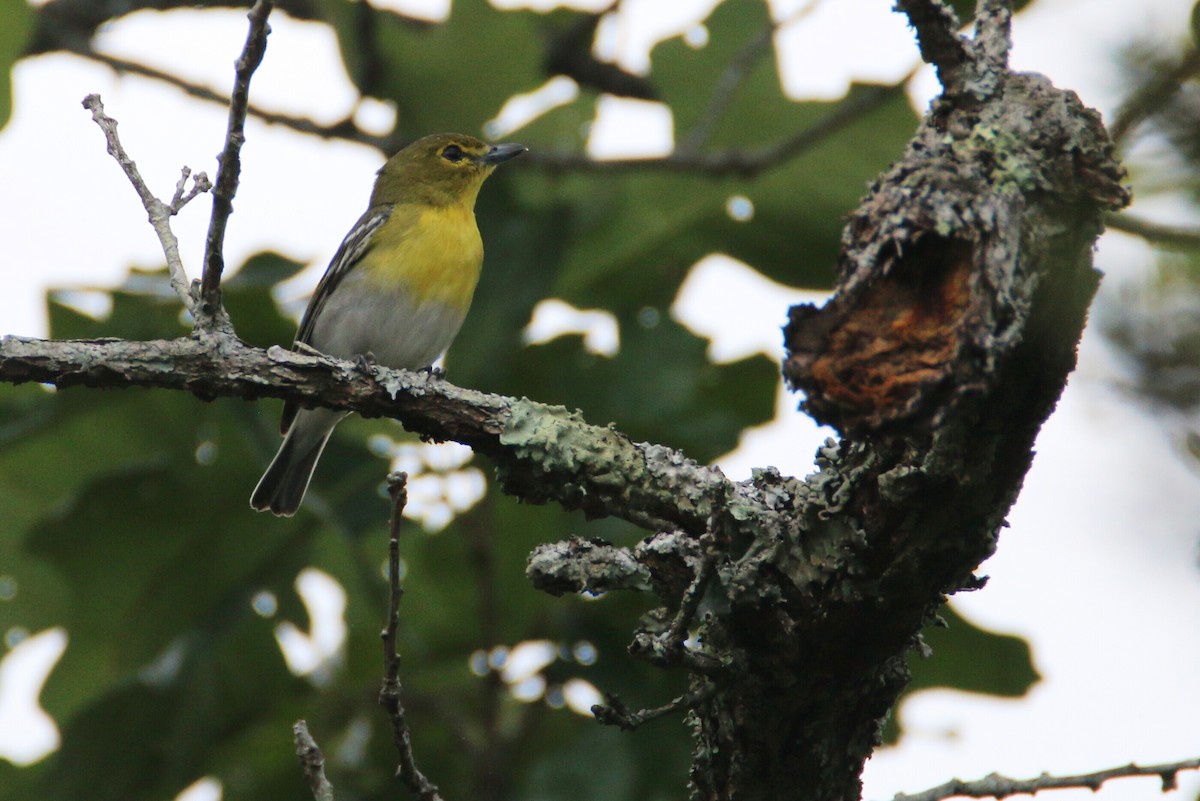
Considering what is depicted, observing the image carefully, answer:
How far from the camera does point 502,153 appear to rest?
642 centimetres

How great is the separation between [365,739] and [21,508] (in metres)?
1.94

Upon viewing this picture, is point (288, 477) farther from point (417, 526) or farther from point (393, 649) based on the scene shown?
point (393, 649)

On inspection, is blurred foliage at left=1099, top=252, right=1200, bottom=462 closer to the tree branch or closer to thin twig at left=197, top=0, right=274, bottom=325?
the tree branch

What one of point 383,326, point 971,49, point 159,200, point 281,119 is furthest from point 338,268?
point 971,49

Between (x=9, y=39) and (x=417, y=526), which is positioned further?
(x=417, y=526)

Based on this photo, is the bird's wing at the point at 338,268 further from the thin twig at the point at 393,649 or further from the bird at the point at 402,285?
the thin twig at the point at 393,649

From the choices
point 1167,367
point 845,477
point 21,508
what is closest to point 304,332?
point 21,508

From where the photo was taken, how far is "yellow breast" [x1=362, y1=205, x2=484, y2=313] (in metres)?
6.29

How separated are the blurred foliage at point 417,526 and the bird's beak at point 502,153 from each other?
15 cm

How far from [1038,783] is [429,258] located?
14.5 feet

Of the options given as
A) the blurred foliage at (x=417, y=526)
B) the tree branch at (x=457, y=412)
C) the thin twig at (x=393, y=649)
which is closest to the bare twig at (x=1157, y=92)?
the tree branch at (x=457, y=412)

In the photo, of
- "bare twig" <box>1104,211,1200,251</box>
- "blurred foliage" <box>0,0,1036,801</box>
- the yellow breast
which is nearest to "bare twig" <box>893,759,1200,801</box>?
"bare twig" <box>1104,211,1200,251</box>

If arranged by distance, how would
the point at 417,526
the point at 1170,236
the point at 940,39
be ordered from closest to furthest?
the point at 1170,236 → the point at 940,39 → the point at 417,526

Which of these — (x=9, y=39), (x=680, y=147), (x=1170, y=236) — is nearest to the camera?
(x=1170, y=236)
